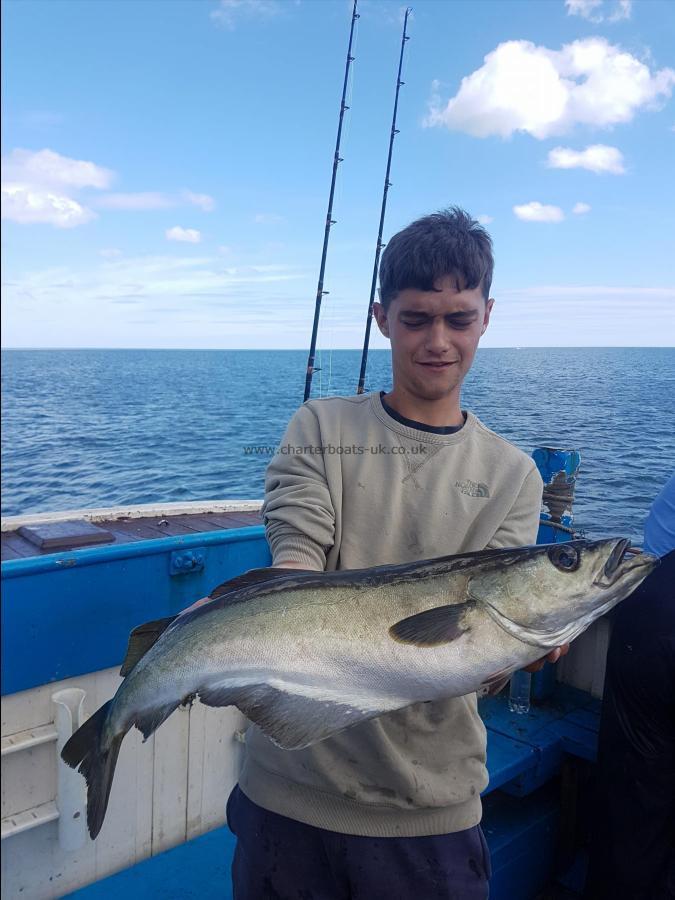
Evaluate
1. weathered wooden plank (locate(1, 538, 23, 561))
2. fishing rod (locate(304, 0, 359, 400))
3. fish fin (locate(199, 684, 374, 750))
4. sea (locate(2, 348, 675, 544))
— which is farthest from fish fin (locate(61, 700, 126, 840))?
fishing rod (locate(304, 0, 359, 400))

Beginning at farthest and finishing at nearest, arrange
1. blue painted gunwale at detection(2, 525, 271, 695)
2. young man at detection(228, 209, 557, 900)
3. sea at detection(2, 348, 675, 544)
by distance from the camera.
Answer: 1. sea at detection(2, 348, 675, 544)
2. blue painted gunwale at detection(2, 525, 271, 695)
3. young man at detection(228, 209, 557, 900)

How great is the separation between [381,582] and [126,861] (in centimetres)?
264

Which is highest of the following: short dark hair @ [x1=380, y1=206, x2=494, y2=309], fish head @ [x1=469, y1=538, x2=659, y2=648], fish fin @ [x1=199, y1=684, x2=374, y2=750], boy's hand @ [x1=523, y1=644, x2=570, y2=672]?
short dark hair @ [x1=380, y1=206, x2=494, y2=309]

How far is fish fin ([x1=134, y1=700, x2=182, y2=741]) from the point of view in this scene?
1951mm

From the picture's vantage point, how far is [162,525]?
580 centimetres

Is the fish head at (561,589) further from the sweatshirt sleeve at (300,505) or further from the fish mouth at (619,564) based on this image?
the sweatshirt sleeve at (300,505)

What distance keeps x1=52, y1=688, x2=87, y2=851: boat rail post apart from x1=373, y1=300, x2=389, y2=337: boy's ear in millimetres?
2234

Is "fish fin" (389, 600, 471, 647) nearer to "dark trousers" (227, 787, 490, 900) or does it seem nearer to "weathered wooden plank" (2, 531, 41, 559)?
"dark trousers" (227, 787, 490, 900)

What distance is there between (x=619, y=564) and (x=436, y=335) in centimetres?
101

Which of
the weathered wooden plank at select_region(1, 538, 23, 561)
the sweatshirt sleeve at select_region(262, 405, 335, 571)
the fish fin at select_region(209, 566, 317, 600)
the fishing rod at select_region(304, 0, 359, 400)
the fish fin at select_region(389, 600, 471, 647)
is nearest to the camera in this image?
the fish fin at select_region(389, 600, 471, 647)

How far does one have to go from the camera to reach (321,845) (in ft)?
7.07

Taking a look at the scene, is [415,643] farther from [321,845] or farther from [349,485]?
[321,845]

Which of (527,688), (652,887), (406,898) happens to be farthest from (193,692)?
(527,688)

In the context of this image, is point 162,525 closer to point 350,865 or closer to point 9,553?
point 9,553
